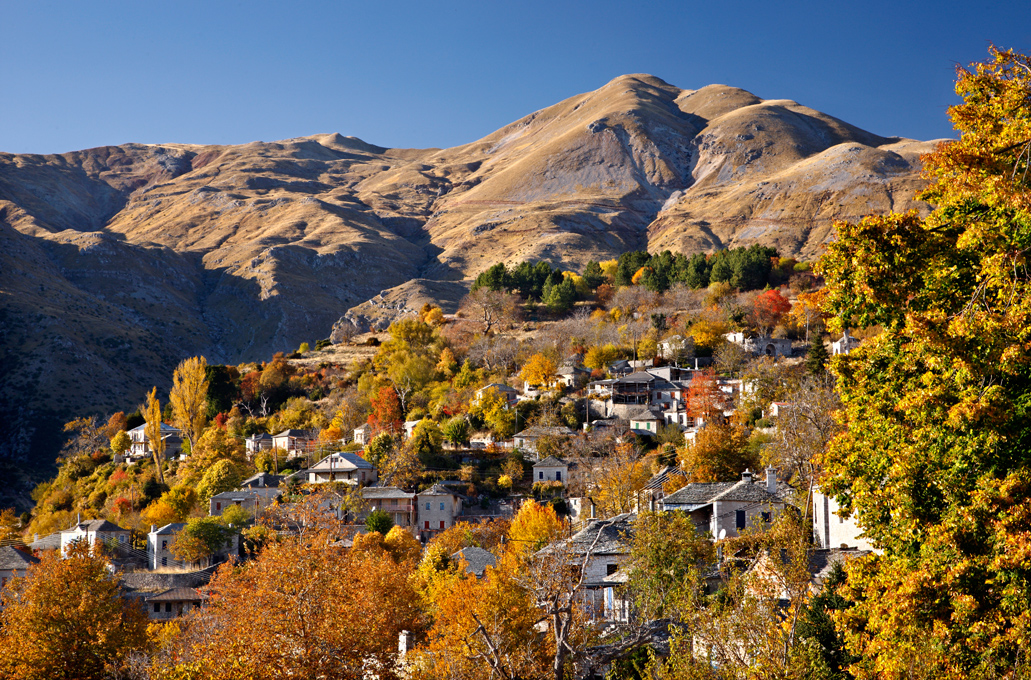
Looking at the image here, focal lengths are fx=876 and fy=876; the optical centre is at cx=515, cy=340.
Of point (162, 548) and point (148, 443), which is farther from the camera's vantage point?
point (148, 443)

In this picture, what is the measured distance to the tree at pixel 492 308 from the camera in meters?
102

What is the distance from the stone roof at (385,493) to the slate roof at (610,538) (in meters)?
21.0

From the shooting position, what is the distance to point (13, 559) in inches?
2106

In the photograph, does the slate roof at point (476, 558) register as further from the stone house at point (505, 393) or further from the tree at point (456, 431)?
the stone house at point (505, 393)

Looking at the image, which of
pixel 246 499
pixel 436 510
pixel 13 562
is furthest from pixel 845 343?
pixel 13 562

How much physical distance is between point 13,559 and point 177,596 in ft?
47.3

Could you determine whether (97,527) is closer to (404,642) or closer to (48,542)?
(48,542)

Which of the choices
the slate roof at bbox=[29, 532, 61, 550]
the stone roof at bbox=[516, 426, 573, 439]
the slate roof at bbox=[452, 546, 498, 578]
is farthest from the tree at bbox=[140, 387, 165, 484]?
the slate roof at bbox=[452, 546, 498, 578]

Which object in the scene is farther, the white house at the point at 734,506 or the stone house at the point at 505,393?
the stone house at the point at 505,393

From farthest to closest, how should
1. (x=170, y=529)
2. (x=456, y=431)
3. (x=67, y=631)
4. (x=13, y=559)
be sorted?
(x=456, y=431) < (x=170, y=529) < (x=13, y=559) < (x=67, y=631)

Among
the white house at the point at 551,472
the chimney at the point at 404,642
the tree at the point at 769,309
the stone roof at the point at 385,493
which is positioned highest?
the tree at the point at 769,309

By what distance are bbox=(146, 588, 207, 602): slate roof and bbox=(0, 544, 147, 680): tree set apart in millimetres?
19626

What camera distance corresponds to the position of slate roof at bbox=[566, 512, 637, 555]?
3331 centimetres

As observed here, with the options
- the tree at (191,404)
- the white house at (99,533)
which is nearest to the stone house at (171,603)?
the white house at (99,533)
